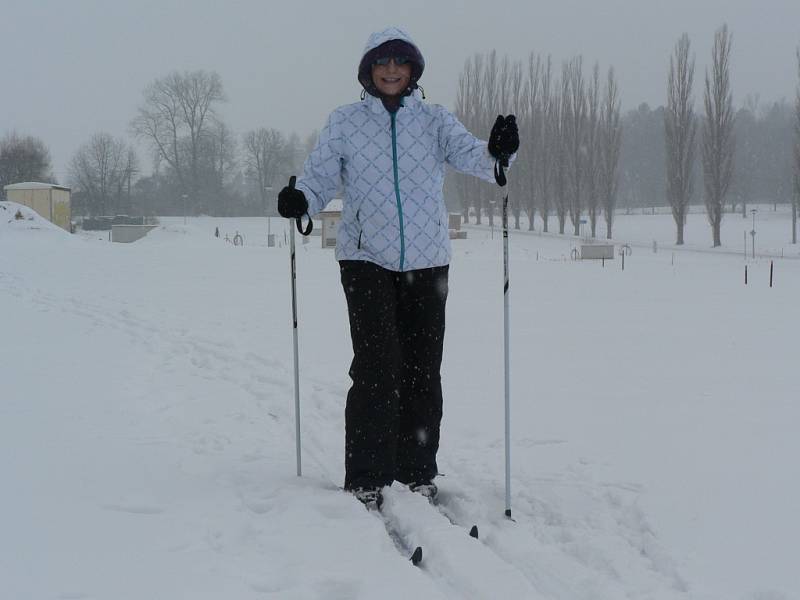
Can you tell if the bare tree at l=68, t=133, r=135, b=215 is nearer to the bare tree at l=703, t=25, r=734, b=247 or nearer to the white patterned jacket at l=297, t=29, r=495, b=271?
the bare tree at l=703, t=25, r=734, b=247

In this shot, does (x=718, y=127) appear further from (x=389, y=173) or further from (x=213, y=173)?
(x=213, y=173)

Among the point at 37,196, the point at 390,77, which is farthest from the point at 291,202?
the point at 37,196

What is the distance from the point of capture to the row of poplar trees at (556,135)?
44125 mm

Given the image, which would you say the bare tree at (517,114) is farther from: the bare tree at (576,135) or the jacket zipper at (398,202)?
the jacket zipper at (398,202)

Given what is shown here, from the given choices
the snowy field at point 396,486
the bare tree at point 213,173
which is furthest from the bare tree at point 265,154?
the snowy field at point 396,486

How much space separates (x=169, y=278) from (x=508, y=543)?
13.6 metres

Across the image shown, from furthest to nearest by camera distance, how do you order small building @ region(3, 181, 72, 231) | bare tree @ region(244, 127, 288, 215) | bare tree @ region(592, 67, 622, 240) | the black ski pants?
1. bare tree @ region(244, 127, 288, 215)
2. bare tree @ region(592, 67, 622, 240)
3. small building @ region(3, 181, 72, 231)
4. the black ski pants

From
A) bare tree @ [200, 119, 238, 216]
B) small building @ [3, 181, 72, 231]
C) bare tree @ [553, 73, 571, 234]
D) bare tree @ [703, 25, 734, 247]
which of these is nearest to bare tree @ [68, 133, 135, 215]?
bare tree @ [200, 119, 238, 216]

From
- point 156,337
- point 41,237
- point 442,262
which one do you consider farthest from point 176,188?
point 442,262

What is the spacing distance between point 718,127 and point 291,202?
124ft

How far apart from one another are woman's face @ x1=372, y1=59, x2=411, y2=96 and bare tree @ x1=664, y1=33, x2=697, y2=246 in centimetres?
3821

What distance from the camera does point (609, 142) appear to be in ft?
141

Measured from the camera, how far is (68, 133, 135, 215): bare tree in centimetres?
6022

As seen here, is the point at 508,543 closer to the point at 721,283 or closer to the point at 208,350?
Result: the point at 208,350
